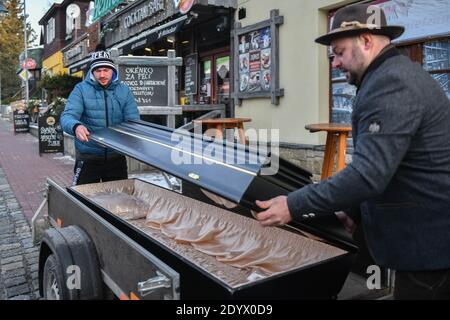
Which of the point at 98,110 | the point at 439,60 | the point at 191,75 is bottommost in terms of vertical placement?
the point at 98,110

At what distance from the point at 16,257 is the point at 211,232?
2318 millimetres

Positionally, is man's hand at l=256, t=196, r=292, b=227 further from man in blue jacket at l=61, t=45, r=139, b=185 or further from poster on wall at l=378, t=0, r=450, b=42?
poster on wall at l=378, t=0, r=450, b=42

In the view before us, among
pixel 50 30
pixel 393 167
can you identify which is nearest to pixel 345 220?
pixel 393 167

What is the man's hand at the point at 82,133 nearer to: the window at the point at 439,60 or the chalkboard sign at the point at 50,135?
the window at the point at 439,60

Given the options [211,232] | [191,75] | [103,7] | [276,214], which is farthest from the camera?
[103,7]

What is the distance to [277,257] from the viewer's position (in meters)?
2.86

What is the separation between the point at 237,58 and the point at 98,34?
7.71 m

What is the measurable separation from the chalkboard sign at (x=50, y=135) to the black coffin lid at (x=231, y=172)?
33.6 ft

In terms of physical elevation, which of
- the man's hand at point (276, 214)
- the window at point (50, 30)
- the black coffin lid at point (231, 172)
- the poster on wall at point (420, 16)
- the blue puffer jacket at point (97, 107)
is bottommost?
the man's hand at point (276, 214)

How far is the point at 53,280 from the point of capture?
2.89 metres

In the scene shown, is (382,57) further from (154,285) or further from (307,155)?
(307,155)

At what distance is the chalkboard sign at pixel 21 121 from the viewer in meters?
21.4

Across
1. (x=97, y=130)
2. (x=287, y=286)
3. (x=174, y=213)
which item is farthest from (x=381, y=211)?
(x=97, y=130)

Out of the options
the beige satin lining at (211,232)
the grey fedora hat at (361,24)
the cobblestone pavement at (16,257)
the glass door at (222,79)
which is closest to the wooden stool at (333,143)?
the beige satin lining at (211,232)
